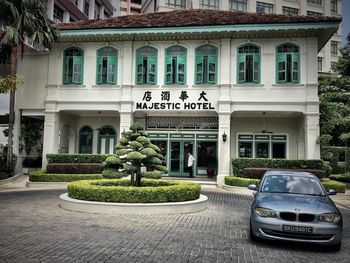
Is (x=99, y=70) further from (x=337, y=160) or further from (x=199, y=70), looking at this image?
(x=337, y=160)

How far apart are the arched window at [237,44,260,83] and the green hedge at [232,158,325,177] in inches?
185

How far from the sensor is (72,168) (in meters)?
20.5

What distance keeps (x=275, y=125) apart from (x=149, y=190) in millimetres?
13846

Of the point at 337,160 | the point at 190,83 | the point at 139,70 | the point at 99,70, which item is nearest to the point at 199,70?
the point at 190,83

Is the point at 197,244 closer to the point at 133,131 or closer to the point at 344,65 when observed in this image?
the point at 133,131

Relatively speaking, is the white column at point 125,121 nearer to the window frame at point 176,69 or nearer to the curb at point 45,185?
the window frame at point 176,69

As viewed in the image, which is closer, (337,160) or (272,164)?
(272,164)

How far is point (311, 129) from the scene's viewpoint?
20531 millimetres

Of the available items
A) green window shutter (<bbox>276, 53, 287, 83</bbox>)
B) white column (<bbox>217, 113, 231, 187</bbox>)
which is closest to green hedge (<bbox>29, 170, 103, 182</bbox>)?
white column (<bbox>217, 113, 231, 187</bbox>)

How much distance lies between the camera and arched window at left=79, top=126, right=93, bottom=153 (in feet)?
81.6

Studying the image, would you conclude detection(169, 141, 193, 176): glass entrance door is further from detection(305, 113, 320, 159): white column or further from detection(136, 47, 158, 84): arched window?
detection(305, 113, 320, 159): white column

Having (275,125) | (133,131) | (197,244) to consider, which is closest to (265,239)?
(197,244)

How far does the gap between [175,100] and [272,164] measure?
6603mm

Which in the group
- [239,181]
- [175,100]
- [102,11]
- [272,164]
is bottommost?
[239,181]
